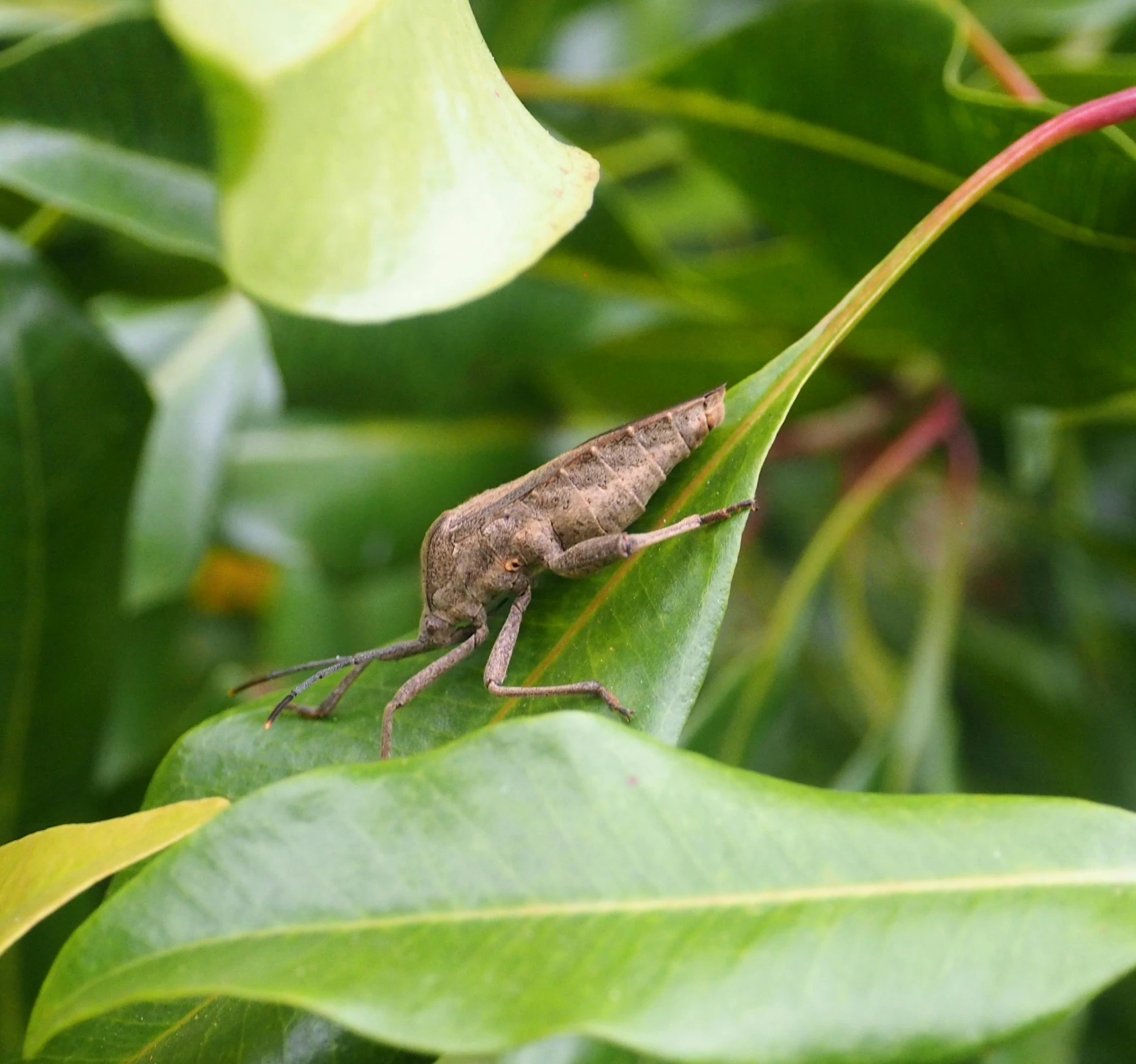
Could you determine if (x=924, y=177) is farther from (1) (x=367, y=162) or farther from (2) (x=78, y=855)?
(2) (x=78, y=855)

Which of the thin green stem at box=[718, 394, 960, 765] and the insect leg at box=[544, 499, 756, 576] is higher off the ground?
the insect leg at box=[544, 499, 756, 576]

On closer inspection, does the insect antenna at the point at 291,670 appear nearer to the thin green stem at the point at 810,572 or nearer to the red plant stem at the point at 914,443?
the thin green stem at the point at 810,572

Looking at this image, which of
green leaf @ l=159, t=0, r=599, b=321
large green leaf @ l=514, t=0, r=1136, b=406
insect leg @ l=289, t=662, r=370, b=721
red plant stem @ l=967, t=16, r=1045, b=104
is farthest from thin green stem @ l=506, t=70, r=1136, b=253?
insect leg @ l=289, t=662, r=370, b=721

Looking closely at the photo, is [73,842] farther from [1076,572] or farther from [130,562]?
[1076,572]

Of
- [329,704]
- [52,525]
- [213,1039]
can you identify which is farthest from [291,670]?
[213,1039]

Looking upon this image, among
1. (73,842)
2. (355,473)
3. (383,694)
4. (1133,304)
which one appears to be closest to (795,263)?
(1133,304)

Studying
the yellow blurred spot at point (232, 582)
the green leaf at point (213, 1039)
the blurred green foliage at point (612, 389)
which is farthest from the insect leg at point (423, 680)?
the yellow blurred spot at point (232, 582)

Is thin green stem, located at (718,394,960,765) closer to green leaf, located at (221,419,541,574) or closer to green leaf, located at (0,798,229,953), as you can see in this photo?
green leaf, located at (221,419,541,574)
